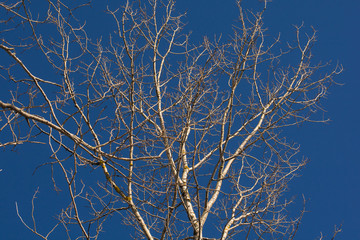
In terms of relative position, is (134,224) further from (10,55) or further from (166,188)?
(10,55)

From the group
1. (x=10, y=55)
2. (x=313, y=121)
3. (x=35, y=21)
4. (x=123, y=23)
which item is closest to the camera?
(x=10, y=55)

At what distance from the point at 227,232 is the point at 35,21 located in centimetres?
309

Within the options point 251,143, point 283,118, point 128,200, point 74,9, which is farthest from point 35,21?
point 283,118

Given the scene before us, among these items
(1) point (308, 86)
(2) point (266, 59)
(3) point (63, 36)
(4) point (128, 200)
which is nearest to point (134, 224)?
(4) point (128, 200)

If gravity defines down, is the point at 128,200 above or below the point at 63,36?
below

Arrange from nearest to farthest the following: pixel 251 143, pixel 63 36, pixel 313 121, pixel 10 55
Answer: pixel 10 55 < pixel 63 36 < pixel 251 143 < pixel 313 121

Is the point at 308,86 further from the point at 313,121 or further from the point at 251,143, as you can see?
the point at 251,143

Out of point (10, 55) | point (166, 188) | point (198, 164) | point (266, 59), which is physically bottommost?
point (166, 188)

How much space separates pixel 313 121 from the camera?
623cm

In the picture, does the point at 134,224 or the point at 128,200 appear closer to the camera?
the point at 128,200

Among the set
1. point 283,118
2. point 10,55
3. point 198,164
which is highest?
point 283,118

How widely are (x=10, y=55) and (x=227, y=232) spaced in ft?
10.3

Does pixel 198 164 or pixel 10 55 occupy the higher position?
pixel 198 164

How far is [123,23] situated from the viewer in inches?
194
